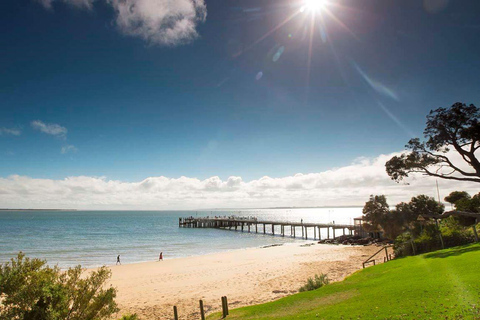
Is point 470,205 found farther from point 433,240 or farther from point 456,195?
point 433,240

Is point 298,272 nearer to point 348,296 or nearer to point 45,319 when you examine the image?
point 348,296

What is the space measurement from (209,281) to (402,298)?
52.9 feet

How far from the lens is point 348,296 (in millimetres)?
11055

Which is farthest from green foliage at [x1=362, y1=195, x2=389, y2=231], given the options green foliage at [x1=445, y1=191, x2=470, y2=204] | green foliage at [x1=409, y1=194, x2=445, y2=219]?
green foliage at [x1=445, y1=191, x2=470, y2=204]

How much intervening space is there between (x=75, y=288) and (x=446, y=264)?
15.0m

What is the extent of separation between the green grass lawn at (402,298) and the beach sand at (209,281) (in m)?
4.78

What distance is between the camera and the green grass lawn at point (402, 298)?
24.6 feet

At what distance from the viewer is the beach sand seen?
1598cm

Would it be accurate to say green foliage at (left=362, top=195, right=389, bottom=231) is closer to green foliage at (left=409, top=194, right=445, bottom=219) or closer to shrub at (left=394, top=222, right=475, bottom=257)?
shrub at (left=394, top=222, right=475, bottom=257)

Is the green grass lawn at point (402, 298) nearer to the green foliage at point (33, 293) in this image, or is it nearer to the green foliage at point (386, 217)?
the green foliage at point (33, 293)

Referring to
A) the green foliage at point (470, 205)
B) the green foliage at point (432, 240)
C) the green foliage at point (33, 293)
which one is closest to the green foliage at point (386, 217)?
the green foliage at point (432, 240)

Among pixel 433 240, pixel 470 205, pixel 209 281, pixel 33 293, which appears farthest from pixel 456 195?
pixel 33 293

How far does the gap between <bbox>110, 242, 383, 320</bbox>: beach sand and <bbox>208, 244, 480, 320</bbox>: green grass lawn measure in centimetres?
478

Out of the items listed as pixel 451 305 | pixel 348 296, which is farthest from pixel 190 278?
pixel 451 305
